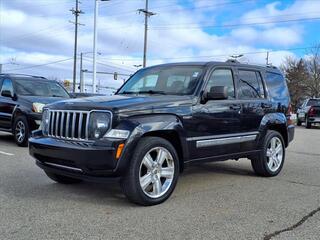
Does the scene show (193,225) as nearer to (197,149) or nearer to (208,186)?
(197,149)

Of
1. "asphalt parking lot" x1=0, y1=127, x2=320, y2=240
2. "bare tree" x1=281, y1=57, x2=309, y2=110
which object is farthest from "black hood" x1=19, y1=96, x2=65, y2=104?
"bare tree" x1=281, y1=57, x2=309, y2=110

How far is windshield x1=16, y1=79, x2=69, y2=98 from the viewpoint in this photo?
1105 centimetres

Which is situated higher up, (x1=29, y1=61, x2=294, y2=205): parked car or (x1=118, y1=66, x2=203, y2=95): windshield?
(x1=118, y1=66, x2=203, y2=95): windshield

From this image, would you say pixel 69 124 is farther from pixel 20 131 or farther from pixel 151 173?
pixel 20 131

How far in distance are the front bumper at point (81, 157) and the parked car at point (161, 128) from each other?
0.04 feet

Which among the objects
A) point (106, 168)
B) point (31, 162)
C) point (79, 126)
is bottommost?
point (31, 162)

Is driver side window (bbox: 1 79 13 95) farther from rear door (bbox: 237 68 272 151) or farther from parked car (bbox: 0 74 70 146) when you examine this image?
rear door (bbox: 237 68 272 151)

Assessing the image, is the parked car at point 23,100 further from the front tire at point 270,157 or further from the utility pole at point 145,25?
the utility pole at point 145,25

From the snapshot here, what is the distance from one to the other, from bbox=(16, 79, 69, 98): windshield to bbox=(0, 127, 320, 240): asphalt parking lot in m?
3.98

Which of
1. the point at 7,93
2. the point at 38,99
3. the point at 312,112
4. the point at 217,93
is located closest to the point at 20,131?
the point at 38,99

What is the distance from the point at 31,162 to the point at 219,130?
3920mm

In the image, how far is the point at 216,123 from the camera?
6062 mm

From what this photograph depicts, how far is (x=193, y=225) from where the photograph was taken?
452 centimetres

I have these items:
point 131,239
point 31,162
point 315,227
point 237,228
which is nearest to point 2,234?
point 131,239
